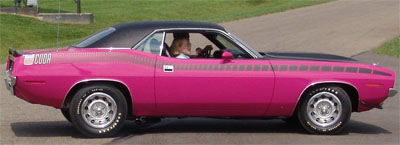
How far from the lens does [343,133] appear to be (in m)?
8.58

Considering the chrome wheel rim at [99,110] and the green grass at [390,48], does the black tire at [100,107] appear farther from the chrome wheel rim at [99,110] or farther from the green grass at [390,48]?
the green grass at [390,48]

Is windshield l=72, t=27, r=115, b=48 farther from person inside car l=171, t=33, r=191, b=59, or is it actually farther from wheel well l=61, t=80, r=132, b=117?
person inside car l=171, t=33, r=191, b=59

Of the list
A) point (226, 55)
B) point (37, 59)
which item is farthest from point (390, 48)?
point (37, 59)

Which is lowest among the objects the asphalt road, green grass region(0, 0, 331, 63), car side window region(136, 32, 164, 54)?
green grass region(0, 0, 331, 63)

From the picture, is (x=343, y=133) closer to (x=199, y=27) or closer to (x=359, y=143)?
(x=359, y=143)

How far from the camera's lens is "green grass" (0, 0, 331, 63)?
81.5ft

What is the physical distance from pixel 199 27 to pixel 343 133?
219 centimetres

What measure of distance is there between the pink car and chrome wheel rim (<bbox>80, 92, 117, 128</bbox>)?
11mm

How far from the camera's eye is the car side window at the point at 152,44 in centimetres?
803

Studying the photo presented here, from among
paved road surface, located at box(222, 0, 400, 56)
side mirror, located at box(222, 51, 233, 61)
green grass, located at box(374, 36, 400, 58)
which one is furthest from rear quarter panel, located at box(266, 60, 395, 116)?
paved road surface, located at box(222, 0, 400, 56)

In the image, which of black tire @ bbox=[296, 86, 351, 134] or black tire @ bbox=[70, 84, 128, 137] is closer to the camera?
black tire @ bbox=[70, 84, 128, 137]

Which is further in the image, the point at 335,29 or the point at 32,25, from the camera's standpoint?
the point at 32,25

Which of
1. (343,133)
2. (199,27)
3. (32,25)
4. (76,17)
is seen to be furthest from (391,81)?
(76,17)

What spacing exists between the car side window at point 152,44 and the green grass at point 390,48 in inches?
480
